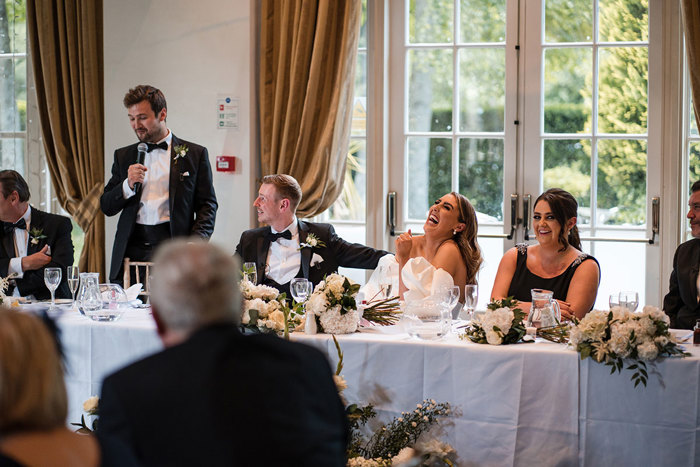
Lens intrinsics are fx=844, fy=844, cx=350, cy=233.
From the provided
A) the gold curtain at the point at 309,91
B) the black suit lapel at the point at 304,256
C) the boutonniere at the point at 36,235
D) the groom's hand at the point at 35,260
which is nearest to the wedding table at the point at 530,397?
the black suit lapel at the point at 304,256

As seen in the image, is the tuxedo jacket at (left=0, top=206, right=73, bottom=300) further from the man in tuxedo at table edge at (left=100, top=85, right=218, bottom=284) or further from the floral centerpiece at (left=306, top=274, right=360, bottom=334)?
the floral centerpiece at (left=306, top=274, right=360, bottom=334)

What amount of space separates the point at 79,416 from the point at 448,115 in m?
3.08

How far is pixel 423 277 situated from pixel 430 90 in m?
1.96

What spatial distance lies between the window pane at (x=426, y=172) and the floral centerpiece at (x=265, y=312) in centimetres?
238

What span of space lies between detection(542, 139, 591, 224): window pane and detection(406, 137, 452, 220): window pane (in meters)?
0.63

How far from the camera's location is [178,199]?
4.81m

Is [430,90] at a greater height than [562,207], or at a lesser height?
greater

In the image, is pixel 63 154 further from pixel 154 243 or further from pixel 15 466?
pixel 15 466

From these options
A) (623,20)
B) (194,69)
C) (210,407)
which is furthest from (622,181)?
(210,407)

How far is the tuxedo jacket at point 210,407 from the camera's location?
4.55 feet

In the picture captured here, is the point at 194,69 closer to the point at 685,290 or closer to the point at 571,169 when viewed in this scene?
the point at 571,169

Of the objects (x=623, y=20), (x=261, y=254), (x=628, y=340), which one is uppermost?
(x=623, y=20)

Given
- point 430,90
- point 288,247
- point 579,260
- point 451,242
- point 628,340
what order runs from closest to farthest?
point 628,340, point 579,260, point 451,242, point 288,247, point 430,90

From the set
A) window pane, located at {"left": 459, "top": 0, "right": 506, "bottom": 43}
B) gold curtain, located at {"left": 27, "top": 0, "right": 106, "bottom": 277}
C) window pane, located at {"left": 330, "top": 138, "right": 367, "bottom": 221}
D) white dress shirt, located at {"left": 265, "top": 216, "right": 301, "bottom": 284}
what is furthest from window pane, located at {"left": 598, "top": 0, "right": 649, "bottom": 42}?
gold curtain, located at {"left": 27, "top": 0, "right": 106, "bottom": 277}
